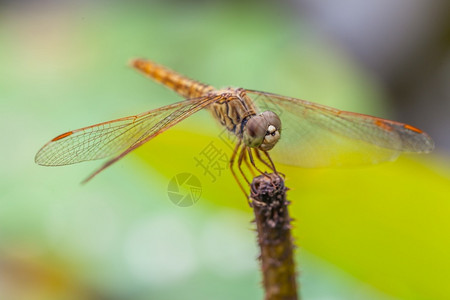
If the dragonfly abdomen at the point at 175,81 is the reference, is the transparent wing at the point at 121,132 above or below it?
below

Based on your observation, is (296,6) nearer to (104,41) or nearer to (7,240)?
(104,41)

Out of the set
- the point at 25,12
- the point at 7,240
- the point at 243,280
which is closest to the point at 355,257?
the point at 243,280

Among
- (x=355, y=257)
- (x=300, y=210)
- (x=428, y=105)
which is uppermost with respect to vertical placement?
(x=428, y=105)

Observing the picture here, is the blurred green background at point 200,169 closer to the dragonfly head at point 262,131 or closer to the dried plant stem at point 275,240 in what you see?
the dragonfly head at point 262,131
